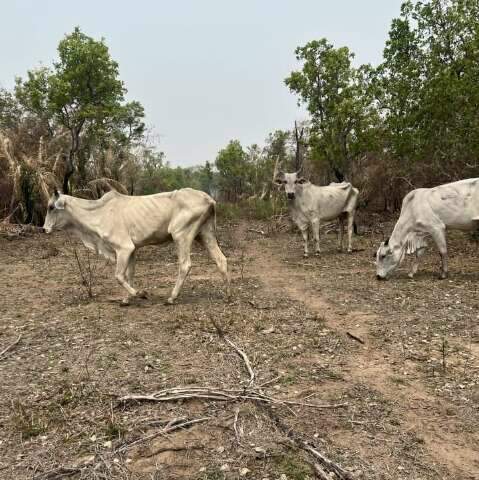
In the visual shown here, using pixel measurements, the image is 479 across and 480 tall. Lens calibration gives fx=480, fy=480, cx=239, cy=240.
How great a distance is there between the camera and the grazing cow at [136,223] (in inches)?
277

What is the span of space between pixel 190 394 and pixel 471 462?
210 centimetres

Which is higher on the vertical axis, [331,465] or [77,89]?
[77,89]

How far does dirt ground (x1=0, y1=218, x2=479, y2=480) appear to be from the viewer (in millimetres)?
3184

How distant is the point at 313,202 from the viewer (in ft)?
39.9

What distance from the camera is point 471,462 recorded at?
3.16 meters

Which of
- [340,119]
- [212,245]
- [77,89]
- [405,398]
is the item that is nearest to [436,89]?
[340,119]

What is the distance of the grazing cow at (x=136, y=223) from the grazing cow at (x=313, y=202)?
A: 196 inches

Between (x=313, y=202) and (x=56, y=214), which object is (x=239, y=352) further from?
(x=313, y=202)

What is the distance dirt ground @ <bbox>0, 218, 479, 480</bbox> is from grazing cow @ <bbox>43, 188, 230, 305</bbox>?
27.7 inches

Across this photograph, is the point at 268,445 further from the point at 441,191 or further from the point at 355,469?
the point at 441,191

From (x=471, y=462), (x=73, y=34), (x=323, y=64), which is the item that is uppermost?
(x=73, y=34)

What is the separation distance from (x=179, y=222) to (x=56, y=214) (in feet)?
7.07

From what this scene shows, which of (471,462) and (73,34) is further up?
(73,34)

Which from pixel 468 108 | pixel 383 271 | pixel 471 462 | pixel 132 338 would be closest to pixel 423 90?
pixel 468 108
